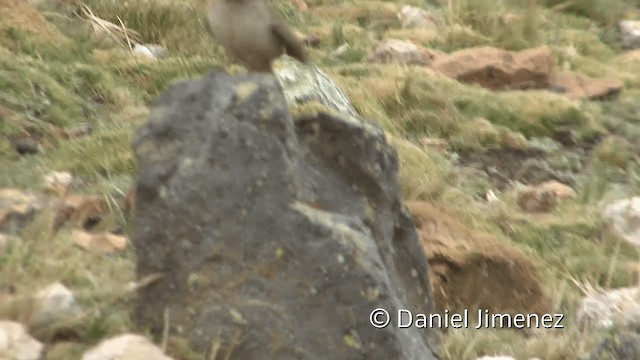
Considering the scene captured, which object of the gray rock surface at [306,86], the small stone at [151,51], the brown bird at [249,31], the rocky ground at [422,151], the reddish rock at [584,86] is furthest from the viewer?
the reddish rock at [584,86]

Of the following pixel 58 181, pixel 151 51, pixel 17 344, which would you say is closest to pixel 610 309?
pixel 58 181

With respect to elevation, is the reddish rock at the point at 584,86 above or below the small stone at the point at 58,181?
below

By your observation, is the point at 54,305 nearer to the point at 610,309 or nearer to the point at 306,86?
the point at 306,86

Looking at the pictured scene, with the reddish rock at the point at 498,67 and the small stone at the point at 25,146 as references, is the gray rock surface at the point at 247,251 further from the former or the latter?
the reddish rock at the point at 498,67

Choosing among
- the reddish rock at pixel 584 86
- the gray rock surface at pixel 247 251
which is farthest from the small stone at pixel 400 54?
the gray rock surface at pixel 247 251

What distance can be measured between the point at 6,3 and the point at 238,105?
485cm

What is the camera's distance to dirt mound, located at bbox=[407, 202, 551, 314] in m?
5.32

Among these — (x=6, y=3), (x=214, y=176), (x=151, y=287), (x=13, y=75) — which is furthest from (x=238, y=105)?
(x=6, y=3)

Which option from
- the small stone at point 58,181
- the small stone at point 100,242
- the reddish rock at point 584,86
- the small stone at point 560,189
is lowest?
the reddish rock at point 584,86

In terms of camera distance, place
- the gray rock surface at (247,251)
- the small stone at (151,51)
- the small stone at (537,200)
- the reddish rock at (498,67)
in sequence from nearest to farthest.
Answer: the gray rock surface at (247,251) < the small stone at (537,200) < the small stone at (151,51) < the reddish rock at (498,67)

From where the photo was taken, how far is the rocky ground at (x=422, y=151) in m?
3.95

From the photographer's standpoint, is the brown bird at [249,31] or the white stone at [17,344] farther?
the brown bird at [249,31]

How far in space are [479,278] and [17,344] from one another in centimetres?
249

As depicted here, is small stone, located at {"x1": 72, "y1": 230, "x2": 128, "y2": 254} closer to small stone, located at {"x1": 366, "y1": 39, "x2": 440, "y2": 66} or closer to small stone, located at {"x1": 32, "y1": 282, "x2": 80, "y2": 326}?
small stone, located at {"x1": 32, "y1": 282, "x2": 80, "y2": 326}
